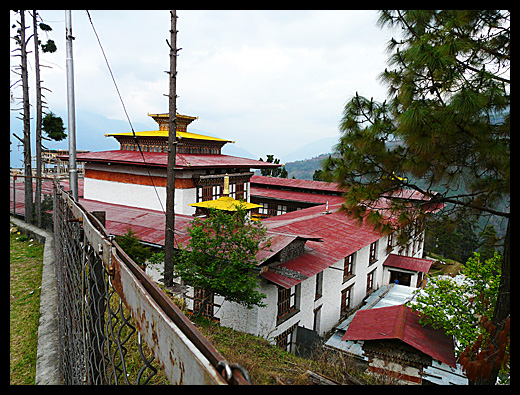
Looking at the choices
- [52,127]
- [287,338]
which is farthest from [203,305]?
[52,127]

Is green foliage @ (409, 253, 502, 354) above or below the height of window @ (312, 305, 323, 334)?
above

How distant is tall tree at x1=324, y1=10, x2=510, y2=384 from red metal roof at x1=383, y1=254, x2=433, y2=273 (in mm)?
14912

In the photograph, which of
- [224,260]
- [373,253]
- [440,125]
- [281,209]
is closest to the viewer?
[440,125]

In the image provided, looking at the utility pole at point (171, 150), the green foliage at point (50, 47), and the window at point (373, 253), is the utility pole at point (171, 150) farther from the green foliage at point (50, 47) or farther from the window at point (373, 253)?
the window at point (373, 253)

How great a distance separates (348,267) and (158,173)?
34.4ft

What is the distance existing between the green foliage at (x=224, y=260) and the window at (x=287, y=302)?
6.17 ft

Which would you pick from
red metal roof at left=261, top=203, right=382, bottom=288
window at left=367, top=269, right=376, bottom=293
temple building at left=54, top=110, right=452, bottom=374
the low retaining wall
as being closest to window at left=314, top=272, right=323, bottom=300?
temple building at left=54, top=110, right=452, bottom=374

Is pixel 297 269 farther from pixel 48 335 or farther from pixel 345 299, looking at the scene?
pixel 48 335

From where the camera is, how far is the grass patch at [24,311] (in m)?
4.38

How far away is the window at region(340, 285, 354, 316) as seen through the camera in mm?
15844

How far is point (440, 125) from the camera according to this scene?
17.1ft

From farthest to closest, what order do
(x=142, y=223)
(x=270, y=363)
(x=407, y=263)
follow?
(x=407, y=263)
(x=142, y=223)
(x=270, y=363)

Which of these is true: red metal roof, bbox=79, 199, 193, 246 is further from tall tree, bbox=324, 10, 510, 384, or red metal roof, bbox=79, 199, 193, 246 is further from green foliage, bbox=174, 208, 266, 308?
tall tree, bbox=324, 10, 510, 384
